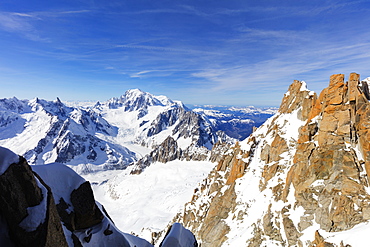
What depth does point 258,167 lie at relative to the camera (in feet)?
140

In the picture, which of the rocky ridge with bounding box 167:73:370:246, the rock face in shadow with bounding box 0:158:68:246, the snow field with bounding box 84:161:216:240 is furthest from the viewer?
the snow field with bounding box 84:161:216:240

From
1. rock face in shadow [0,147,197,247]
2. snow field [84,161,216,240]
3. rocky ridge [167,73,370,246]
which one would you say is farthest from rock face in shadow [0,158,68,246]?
snow field [84,161,216,240]

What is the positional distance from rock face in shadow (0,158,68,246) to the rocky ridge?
27399 mm

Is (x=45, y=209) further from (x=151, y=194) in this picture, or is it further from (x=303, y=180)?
(x=151, y=194)

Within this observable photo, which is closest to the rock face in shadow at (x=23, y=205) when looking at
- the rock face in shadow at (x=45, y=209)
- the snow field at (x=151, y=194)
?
the rock face in shadow at (x=45, y=209)

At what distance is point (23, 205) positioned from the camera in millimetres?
7852

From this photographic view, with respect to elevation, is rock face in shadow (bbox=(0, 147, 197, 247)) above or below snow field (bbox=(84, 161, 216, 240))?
above

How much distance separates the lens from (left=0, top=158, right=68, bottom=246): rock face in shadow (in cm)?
743

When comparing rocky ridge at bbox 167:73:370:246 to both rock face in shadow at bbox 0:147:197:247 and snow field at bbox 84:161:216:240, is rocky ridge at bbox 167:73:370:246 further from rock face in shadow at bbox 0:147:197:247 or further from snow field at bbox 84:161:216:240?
snow field at bbox 84:161:216:240

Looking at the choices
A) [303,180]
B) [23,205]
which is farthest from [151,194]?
[23,205]

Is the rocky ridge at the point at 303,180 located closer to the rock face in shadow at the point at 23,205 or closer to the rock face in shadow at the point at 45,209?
the rock face in shadow at the point at 45,209

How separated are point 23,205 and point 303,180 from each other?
3409 cm

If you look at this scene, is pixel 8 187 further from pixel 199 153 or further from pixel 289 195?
pixel 199 153

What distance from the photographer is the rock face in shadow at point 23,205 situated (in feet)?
24.4
